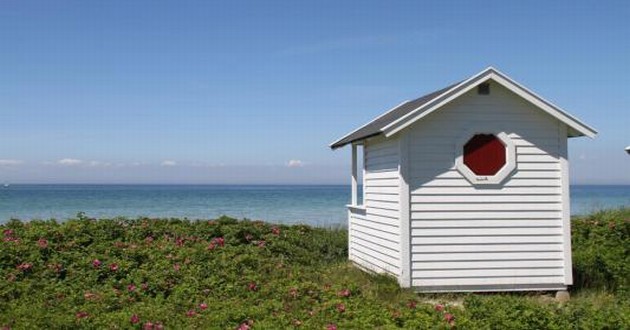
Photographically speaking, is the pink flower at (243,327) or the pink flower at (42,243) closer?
the pink flower at (243,327)

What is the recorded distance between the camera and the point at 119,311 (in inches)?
383

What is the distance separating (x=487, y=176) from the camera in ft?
38.1

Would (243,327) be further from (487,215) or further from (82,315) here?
(487,215)

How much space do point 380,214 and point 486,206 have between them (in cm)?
207

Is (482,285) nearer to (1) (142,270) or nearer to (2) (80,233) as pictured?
(1) (142,270)

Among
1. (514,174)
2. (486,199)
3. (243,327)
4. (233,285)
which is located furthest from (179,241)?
(514,174)

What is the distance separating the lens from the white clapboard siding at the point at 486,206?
37.7 ft

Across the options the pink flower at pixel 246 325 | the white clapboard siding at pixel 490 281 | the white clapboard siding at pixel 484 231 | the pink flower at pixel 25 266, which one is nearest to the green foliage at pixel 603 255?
the white clapboard siding at pixel 490 281

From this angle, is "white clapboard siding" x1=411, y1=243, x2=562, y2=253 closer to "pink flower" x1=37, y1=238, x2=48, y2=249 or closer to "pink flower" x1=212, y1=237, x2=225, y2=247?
"pink flower" x1=212, y1=237, x2=225, y2=247

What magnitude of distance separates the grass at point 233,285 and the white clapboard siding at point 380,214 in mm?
463

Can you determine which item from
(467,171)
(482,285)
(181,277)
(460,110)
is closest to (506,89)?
(460,110)

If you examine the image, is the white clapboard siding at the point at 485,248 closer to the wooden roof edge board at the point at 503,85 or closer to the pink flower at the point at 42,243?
the wooden roof edge board at the point at 503,85

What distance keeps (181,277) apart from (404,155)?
441cm

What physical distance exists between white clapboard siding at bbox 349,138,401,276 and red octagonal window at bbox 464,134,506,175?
4.20 ft
